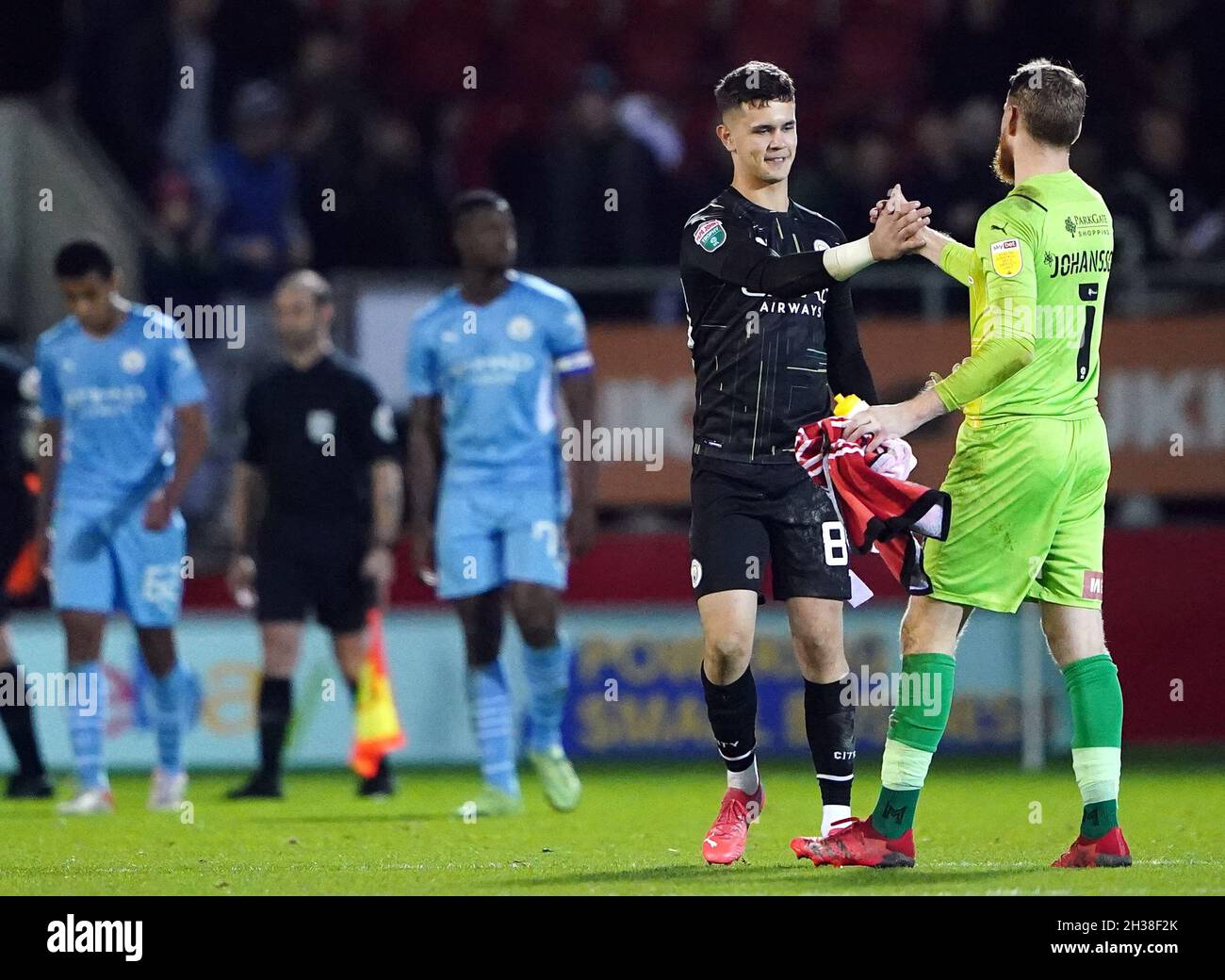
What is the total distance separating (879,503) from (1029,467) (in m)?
0.42

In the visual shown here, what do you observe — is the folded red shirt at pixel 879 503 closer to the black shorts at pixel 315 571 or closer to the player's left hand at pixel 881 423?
the player's left hand at pixel 881 423

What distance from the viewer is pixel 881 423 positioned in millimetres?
6004

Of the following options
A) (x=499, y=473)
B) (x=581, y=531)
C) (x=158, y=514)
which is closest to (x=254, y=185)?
(x=158, y=514)

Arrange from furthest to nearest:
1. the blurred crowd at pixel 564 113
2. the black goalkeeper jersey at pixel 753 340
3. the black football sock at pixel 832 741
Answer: the blurred crowd at pixel 564 113 < the black football sock at pixel 832 741 < the black goalkeeper jersey at pixel 753 340

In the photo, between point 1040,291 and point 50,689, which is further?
point 50,689

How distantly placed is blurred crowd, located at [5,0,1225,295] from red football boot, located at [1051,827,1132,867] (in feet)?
21.5

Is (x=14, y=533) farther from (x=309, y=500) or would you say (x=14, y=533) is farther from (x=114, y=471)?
(x=309, y=500)

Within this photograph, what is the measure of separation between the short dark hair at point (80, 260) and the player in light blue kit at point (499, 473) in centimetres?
146

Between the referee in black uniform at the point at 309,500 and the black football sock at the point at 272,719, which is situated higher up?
the referee in black uniform at the point at 309,500

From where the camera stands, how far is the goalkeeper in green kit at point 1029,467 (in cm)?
611

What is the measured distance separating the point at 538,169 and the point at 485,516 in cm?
500

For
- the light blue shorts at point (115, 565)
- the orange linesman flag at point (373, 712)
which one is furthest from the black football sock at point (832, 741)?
the light blue shorts at point (115, 565)

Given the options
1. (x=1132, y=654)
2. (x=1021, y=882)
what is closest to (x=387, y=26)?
(x=1132, y=654)
